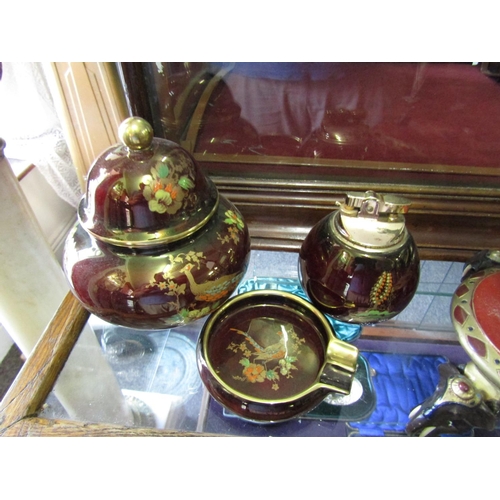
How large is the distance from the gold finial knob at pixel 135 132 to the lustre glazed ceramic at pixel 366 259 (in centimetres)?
24

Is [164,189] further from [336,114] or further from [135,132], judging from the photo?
[336,114]

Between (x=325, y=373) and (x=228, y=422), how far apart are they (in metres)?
0.15

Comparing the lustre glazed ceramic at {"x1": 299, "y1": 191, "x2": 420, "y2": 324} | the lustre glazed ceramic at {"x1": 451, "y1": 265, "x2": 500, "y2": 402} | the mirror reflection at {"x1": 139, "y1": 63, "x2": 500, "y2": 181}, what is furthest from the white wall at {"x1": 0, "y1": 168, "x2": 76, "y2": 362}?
the lustre glazed ceramic at {"x1": 451, "y1": 265, "x2": 500, "y2": 402}

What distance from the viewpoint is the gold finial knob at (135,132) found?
0.39 m

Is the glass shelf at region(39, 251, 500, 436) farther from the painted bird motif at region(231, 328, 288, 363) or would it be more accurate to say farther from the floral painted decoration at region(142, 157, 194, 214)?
the floral painted decoration at region(142, 157, 194, 214)

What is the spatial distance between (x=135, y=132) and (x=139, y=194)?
6 centimetres

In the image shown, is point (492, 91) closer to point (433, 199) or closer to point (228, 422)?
point (433, 199)

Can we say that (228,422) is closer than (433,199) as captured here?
Yes

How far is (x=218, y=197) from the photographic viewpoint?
1.57ft

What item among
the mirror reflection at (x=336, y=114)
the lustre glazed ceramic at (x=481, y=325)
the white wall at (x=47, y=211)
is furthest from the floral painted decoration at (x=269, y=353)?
the white wall at (x=47, y=211)

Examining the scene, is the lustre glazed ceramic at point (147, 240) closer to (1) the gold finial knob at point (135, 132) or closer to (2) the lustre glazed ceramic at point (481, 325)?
(1) the gold finial knob at point (135, 132)

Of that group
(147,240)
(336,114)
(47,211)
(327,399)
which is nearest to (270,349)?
(327,399)

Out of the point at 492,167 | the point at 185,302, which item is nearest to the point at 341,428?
the point at 185,302
